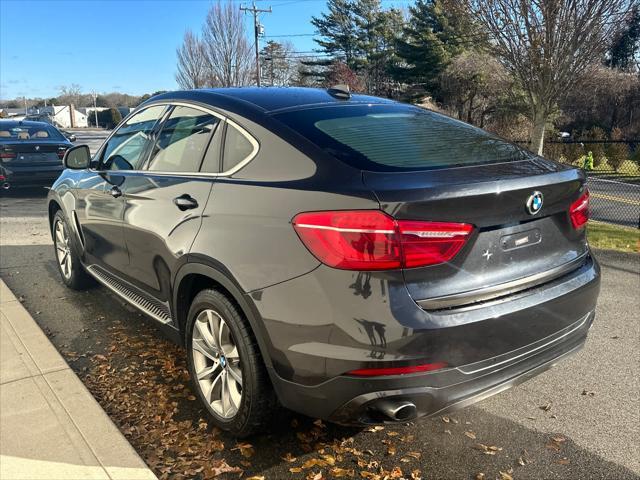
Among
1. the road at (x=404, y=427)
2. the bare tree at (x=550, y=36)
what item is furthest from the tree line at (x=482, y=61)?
the road at (x=404, y=427)

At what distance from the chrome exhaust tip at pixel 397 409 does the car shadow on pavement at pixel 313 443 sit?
552 mm

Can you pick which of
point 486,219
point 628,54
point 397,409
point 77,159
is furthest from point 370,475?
point 628,54

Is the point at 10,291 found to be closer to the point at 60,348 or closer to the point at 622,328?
the point at 60,348

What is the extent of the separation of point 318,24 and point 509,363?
182 ft

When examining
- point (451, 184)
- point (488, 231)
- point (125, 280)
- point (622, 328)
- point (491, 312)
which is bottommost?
point (622, 328)

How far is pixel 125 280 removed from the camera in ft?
12.0

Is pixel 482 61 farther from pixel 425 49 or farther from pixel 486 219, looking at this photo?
pixel 486 219

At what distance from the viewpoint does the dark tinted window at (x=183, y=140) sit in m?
2.93

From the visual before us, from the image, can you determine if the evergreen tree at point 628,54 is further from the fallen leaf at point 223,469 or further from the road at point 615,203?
the fallen leaf at point 223,469

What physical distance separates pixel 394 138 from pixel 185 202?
3.73 ft

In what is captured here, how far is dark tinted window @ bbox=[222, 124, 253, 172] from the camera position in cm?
261

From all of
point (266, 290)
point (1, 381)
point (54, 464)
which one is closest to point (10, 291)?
point (1, 381)

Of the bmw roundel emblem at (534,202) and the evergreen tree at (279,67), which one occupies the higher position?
the evergreen tree at (279,67)

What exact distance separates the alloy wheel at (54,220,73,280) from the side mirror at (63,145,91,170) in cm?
82
